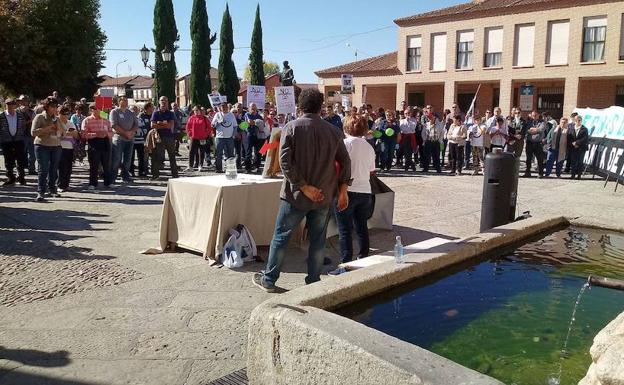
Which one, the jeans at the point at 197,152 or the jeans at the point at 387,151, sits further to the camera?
the jeans at the point at 387,151

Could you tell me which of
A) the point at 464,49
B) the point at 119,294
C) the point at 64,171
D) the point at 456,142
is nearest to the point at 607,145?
the point at 456,142

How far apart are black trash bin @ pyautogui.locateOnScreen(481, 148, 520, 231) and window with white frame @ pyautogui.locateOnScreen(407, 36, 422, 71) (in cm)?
3061

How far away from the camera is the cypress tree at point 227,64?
48.7 metres

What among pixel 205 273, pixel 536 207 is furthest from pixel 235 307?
pixel 536 207

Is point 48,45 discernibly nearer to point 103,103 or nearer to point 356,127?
point 103,103

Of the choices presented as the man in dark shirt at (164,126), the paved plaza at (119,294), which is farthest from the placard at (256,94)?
the paved plaza at (119,294)

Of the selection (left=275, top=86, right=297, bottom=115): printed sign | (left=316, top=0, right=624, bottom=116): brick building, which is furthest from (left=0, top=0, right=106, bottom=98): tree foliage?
(left=275, top=86, right=297, bottom=115): printed sign

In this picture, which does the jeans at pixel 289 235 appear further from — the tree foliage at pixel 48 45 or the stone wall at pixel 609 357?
the tree foliage at pixel 48 45

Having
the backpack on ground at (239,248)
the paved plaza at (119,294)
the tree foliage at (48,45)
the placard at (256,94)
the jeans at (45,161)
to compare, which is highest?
the tree foliage at (48,45)

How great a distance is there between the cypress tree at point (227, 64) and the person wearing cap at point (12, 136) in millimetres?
37245

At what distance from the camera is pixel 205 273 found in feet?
18.5

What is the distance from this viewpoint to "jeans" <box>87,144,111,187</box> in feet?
36.3

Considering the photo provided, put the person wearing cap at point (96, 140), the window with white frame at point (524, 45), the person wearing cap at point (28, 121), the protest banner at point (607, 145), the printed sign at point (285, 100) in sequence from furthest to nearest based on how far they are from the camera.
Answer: the window with white frame at point (524, 45)
the printed sign at point (285, 100)
the protest banner at point (607, 145)
the person wearing cap at point (28, 121)
the person wearing cap at point (96, 140)

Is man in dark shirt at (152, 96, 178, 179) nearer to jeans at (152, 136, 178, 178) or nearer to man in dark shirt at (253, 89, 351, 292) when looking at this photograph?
jeans at (152, 136, 178, 178)
